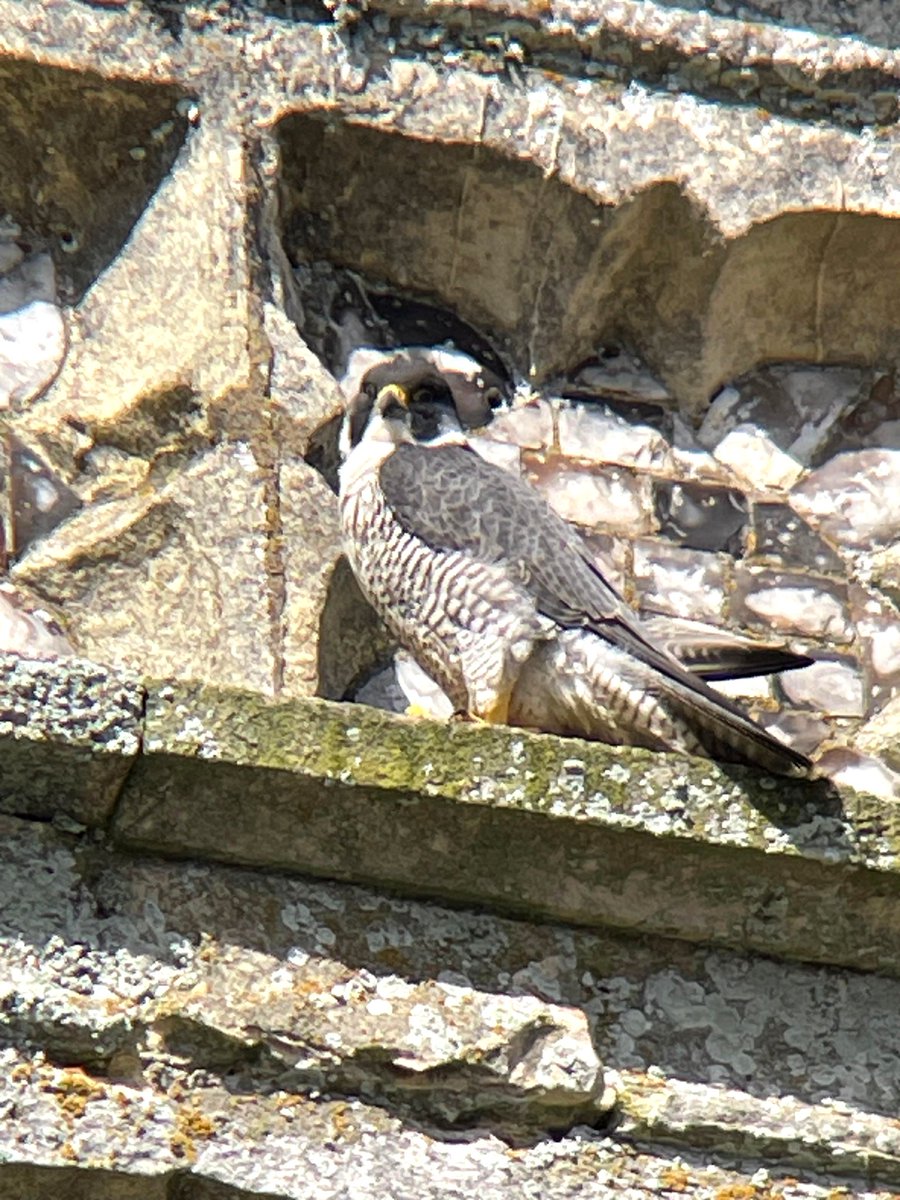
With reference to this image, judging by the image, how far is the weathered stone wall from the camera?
285 cm

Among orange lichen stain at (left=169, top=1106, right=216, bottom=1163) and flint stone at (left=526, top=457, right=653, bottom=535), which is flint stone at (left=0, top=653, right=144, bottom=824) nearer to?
orange lichen stain at (left=169, top=1106, right=216, bottom=1163)

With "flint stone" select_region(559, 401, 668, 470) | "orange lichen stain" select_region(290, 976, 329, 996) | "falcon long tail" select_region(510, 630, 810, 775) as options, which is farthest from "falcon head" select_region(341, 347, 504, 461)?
"orange lichen stain" select_region(290, 976, 329, 996)

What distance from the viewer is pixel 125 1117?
276 cm

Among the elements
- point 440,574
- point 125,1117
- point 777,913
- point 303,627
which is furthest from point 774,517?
point 125,1117

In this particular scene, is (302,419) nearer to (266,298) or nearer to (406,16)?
(266,298)

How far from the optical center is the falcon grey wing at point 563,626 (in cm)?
323

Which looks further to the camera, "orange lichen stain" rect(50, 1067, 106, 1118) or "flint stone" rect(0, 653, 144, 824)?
"flint stone" rect(0, 653, 144, 824)

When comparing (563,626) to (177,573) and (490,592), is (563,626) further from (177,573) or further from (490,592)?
(177,573)

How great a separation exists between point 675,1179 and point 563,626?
3.25ft

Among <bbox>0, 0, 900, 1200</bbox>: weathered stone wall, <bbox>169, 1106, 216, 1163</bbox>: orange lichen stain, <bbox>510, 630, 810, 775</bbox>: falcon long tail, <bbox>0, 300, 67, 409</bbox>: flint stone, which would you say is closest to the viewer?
<bbox>169, 1106, 216, 1163</bbox>: orange lichen stain

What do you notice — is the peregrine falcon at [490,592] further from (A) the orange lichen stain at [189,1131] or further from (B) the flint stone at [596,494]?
(A) the orange lichen stain at [189,1131]

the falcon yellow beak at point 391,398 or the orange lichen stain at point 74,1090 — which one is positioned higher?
the falcon yellow beak at point 391,398

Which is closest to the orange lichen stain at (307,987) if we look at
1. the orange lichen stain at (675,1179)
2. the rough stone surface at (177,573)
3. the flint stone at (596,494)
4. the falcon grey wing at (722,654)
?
the orange lichen stain at (675,1179)

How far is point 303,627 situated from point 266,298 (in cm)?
60
